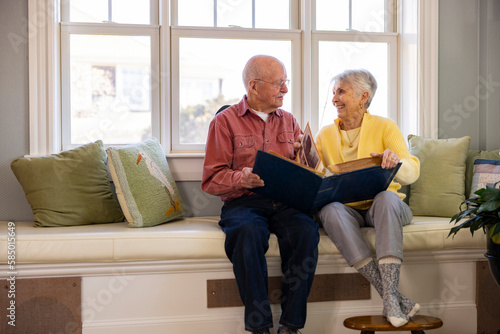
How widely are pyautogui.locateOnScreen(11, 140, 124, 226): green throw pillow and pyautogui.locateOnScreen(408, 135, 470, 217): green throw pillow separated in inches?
72.4

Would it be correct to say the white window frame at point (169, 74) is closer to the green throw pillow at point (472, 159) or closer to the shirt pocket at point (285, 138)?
the green throw pillow at point (472, 159)

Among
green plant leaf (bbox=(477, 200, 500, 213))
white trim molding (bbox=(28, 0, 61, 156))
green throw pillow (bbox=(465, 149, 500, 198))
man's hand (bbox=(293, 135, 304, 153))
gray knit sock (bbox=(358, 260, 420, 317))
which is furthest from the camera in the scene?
green throw pillow (bbox=(465, 149, 500, 198))

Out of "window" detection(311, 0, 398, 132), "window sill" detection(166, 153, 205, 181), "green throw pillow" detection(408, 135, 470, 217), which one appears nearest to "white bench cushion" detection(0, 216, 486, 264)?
"green throw pillow" detection(408, 135, 470, 217)

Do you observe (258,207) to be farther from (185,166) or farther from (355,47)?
(355,47)

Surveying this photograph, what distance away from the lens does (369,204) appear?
2.75m

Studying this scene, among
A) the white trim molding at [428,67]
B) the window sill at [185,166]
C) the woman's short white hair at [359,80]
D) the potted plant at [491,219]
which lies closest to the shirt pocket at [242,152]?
the window sill at [185,166]

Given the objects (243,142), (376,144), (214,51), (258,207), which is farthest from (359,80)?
(214,51)

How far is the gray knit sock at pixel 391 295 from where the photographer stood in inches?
87.9

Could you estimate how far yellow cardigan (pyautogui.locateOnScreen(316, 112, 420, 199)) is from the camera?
2.70 m

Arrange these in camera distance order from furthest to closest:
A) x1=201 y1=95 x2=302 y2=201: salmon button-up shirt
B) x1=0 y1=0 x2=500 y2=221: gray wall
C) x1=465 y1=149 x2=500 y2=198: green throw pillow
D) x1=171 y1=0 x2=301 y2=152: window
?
x1=0 y1=0 x2=500 y2=221: gray wall → x1=171 y1=0 x2=301 y2=152: window → x1=465 y1=149 x2=500 y2=198: green throw pillow → x1=201 y1=95 x2=302 y2=201: salmon button-up shirt

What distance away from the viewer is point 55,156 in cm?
290

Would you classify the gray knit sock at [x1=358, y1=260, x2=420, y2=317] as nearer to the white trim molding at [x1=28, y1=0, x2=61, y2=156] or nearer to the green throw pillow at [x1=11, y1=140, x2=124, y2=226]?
the green throw pillow at [x1=11, y1=140, x2=124, y2=226]

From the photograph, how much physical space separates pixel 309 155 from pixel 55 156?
140 cm

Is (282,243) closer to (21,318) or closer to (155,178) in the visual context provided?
(155,178)
